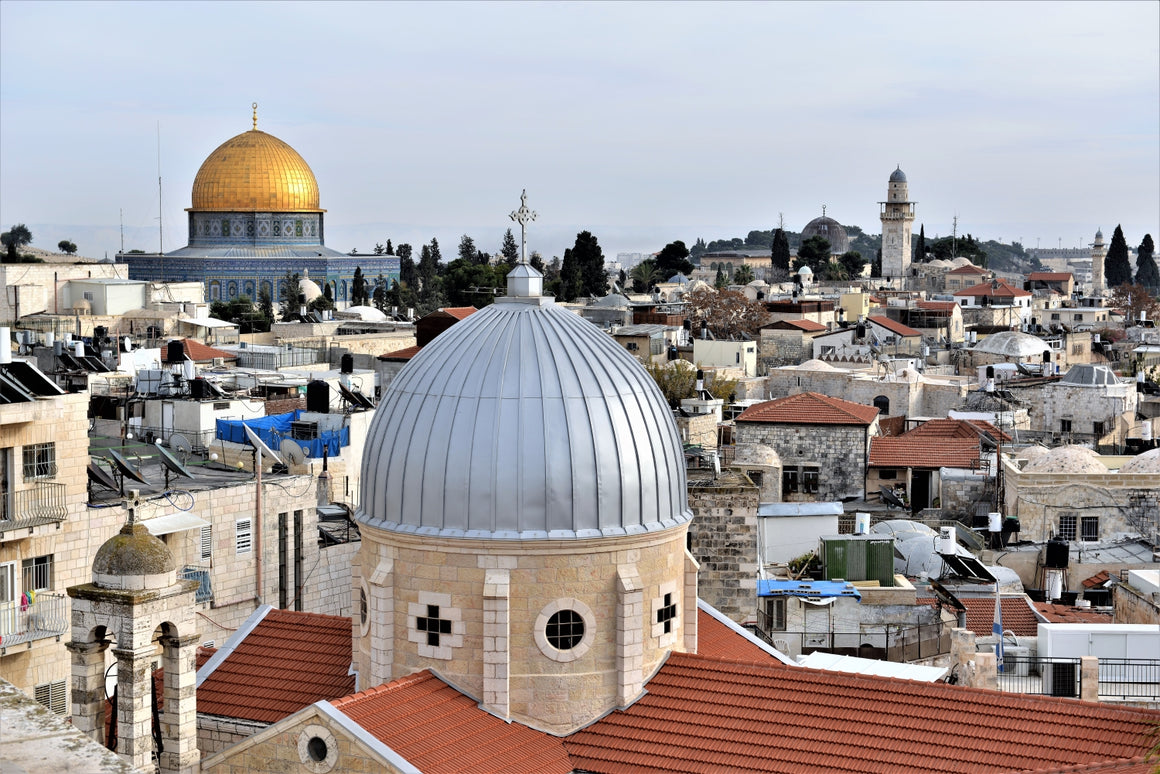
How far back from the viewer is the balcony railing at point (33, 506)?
2041 centimetres

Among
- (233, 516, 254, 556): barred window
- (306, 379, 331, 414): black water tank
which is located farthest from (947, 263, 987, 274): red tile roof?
(233, 516, 254, 556): barred window

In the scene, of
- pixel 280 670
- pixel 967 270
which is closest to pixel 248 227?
pixel 967 270

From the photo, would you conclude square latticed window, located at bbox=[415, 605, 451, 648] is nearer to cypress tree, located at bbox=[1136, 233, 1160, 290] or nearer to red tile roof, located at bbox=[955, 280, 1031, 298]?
red tile roof, located at bbox=[955, 280, 1031, 298]

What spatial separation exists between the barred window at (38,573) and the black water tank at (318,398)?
12.1 m

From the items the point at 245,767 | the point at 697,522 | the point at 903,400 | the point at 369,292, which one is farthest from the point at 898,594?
the point at 369,292

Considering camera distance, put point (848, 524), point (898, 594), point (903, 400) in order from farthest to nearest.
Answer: point (903, 400) < point (848, 524) < point (898, 594)

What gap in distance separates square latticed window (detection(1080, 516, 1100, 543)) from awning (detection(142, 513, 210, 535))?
1748cm

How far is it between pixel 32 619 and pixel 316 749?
306 inches

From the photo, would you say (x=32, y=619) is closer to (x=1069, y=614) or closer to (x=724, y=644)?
(x=724, y=644)

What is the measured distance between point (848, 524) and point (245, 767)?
2077 centimetres

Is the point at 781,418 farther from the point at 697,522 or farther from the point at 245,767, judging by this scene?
the point at 245,767

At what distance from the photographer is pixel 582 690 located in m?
15.6

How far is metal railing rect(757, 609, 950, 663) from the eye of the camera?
22625 mm

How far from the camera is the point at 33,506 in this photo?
2078cm
